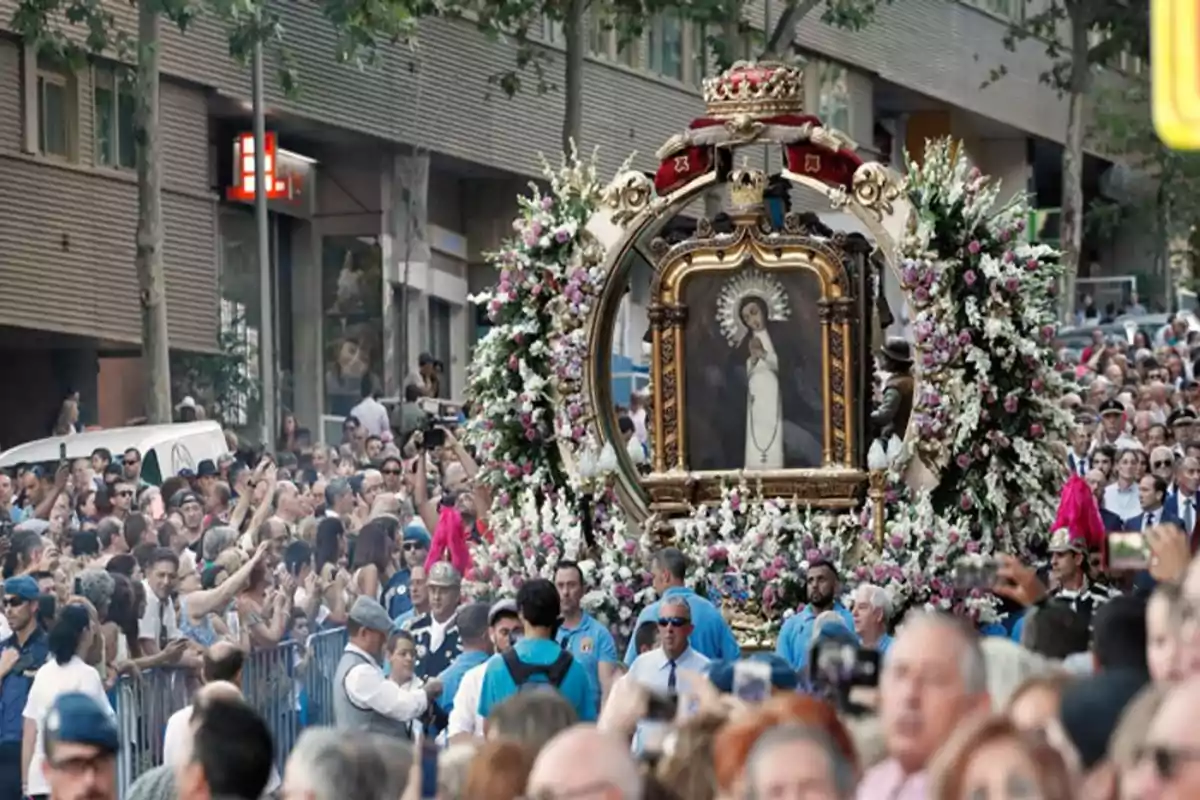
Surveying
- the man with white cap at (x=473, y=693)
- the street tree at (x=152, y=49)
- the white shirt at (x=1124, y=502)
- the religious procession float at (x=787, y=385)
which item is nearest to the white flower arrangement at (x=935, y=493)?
the religious procession float at (x=787, y=385)

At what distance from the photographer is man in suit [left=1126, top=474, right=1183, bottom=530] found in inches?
832

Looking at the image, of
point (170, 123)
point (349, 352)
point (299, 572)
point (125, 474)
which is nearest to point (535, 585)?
point (299, 572)

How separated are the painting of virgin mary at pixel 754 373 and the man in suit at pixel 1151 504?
2.04 metres

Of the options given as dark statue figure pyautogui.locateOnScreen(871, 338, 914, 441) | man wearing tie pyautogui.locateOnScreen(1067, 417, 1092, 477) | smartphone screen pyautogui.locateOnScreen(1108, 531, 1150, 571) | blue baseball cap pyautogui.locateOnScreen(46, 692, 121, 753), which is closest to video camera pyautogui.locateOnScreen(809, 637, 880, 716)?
smartphone screen pyautogui.locateOnScreen(1108, 531, 1150, 571)

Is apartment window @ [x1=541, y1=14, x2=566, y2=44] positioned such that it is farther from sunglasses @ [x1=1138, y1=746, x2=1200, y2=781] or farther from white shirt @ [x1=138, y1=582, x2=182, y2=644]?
sunglasses @ [x1=1138, y1=746, x2=1200, y2=781]

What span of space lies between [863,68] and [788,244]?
3927 cm

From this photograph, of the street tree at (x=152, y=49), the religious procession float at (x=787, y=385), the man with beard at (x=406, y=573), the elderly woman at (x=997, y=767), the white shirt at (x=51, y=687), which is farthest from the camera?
the street tree at (x=152, y=49)

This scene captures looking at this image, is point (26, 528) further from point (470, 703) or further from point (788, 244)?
point (470, 703)

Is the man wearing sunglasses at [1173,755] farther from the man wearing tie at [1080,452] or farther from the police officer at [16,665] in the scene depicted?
the man wearing tie at [1080,452]

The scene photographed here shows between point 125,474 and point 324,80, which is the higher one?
point 324,80

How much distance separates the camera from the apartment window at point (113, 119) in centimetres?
3966

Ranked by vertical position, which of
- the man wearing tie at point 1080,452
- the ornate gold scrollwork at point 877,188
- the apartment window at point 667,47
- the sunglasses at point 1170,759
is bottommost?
the sunglasses at point 1170,759

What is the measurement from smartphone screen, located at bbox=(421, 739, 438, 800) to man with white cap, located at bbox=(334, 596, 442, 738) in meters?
7.10

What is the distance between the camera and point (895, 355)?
2139 cm
